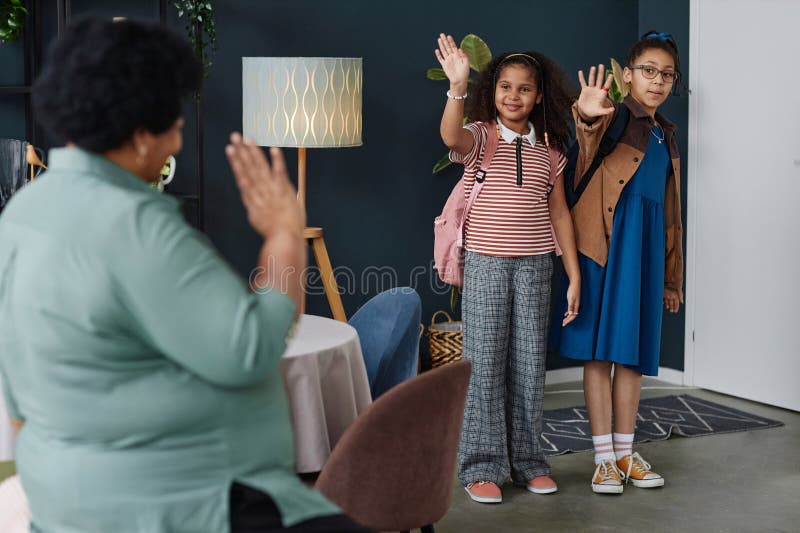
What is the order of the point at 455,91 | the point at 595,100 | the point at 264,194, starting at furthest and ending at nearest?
1. the point at 595,100
2. the point at 455,91
3. the point at 264,194

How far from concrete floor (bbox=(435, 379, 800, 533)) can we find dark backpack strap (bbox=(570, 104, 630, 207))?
1063mm

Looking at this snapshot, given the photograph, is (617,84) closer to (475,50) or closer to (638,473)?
(475,50)

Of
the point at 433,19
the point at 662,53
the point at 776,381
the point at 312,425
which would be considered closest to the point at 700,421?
the point at 776,381

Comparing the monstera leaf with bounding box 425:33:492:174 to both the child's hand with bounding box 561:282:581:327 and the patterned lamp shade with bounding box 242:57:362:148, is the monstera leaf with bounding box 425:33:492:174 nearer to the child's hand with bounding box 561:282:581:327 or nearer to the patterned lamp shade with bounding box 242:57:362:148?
the patterned lamp shade with bounding box 242:57:362:148

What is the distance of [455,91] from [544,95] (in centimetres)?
45

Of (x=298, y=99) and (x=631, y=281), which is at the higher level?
(x=298, y=99)

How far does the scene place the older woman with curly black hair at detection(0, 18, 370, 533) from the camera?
1325mm

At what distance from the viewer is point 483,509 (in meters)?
3.52

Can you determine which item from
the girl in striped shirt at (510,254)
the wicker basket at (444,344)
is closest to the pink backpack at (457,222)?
the girl in striped shirt at (510,254)

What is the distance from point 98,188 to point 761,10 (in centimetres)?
427

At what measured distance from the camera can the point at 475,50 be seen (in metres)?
4.80

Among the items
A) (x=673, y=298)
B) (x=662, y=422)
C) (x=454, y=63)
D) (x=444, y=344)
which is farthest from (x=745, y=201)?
(x=454, y=63)

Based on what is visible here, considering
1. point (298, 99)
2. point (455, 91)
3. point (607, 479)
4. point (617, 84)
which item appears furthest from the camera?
point (617, 84)

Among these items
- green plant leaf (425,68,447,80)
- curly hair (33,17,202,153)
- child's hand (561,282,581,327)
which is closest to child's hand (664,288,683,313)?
child's hand (561,282,581,327)
